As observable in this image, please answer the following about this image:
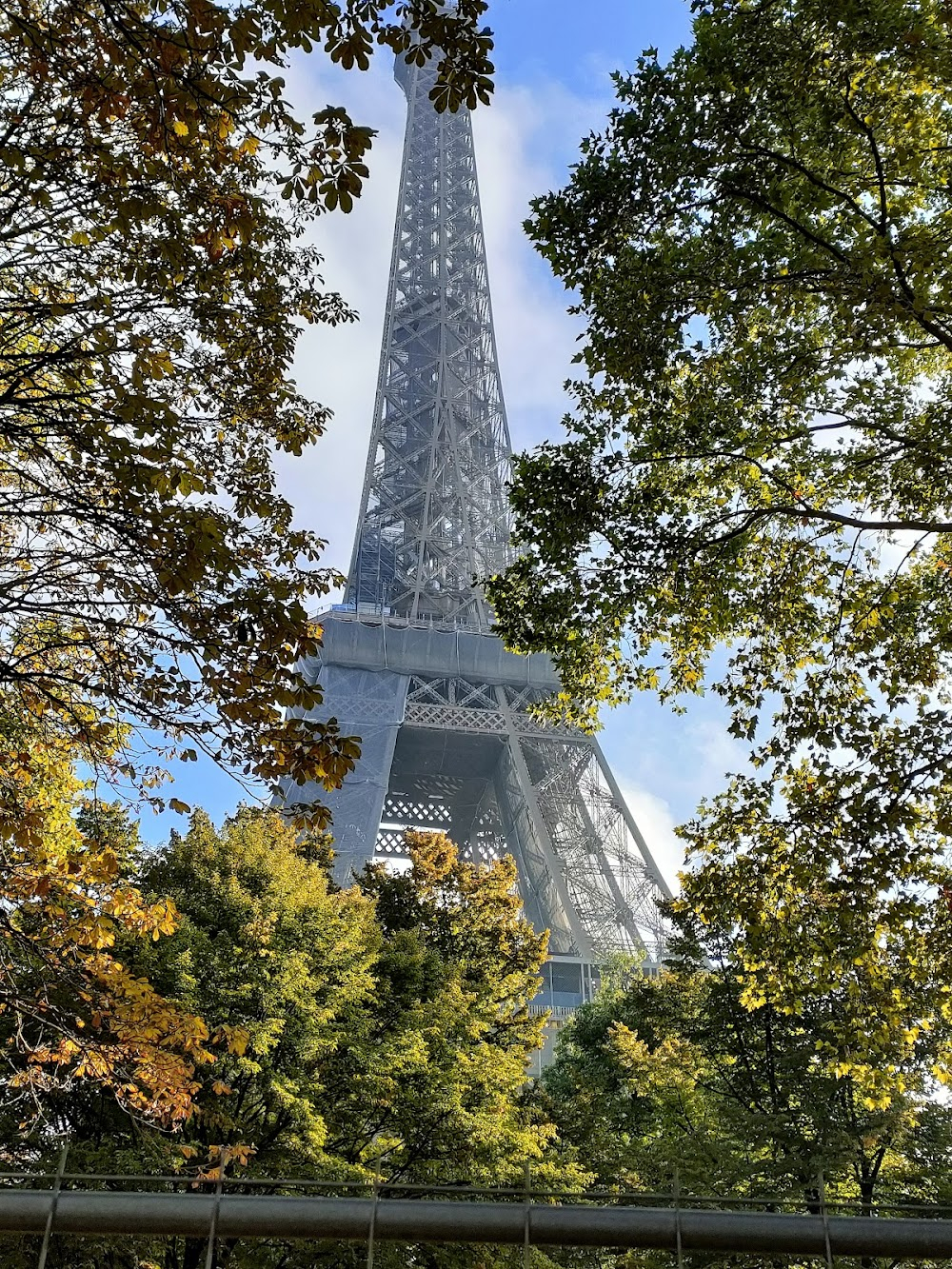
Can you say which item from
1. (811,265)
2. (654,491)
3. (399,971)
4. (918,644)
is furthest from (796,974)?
(399,971)

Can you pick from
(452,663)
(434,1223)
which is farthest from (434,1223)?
(452,663)

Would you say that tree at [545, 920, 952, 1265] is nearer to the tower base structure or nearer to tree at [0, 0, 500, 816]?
tree at [0, 0, 500, 816]

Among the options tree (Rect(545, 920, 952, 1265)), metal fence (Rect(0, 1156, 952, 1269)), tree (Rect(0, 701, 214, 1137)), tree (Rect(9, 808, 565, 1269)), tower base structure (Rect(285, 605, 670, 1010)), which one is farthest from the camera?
tower base structure (Rect(285, 605, 670, 1010))

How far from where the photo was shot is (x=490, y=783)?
5662 centimetres

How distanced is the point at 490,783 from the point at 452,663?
25.9ft

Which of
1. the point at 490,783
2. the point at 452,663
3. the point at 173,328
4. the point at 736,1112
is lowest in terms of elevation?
the point at 736,1112

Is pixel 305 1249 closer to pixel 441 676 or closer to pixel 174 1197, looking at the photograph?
pixel 174 1197

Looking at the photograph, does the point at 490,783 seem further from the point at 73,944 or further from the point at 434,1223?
the point at 434,1223

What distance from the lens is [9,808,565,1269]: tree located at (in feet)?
42.5

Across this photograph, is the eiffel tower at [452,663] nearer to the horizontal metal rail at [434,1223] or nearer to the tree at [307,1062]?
the tree at [307,1062]

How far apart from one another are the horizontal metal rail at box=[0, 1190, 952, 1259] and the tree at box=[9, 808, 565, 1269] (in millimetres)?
8029

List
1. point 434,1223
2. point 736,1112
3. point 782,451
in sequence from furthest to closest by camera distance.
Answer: point 736,1112 → point 782,451 → point 434,1223

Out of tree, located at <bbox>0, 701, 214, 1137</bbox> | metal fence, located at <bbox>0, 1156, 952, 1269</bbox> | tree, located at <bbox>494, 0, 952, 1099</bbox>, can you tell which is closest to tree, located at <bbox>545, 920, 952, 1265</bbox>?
tree, located at <bbox>494, 0, 952, 1099</bbox>

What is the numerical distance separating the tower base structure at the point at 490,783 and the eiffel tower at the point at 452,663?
0.09 m
